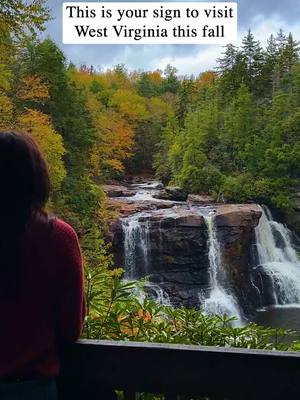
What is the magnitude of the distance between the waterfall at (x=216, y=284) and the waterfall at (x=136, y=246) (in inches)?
89.7

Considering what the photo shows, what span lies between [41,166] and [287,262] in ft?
61.7

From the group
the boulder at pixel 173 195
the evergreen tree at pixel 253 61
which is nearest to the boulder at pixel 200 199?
the boulder at pixel 173 195

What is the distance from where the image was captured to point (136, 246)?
17.4m

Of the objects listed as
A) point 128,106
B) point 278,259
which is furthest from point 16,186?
point 128,106

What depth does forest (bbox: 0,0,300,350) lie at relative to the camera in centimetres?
327

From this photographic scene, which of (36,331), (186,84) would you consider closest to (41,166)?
(36,331)

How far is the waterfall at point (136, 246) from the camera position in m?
17.3

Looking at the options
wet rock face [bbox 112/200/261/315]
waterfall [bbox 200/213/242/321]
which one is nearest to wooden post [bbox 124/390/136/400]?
waterfall [bbox 200/213/242/321]

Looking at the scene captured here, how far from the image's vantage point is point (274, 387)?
60.4 inches

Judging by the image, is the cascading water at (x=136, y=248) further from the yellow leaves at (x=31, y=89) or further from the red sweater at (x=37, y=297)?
the red sweater at (x=37, y=297)

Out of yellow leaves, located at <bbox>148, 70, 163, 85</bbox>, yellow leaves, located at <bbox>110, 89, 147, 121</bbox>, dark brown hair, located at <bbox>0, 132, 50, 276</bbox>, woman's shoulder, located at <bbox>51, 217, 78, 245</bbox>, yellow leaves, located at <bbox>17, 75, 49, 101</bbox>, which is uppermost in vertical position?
yellow leaves, located at <bbox>148, 70, 163, 85</bbox>

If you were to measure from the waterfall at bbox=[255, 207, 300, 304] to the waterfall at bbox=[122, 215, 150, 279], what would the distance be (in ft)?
14.9

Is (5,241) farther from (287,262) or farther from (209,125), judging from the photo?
(209,125)

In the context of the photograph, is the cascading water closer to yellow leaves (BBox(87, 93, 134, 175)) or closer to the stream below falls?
the stream below falls
